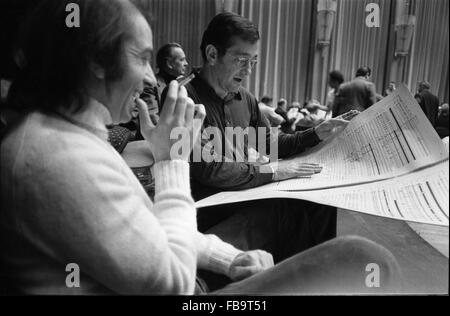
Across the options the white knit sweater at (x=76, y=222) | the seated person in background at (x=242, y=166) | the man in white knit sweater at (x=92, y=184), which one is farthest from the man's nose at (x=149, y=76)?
the seated person in background at (x=242, y=166)

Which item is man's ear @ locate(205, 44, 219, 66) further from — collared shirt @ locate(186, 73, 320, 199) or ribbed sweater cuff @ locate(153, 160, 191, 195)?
ribbed sweater cuff @ locate(153, 160, 191, 195)

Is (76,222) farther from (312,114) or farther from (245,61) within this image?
(312,114)

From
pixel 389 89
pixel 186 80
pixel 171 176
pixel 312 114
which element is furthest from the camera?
pixel 312 114

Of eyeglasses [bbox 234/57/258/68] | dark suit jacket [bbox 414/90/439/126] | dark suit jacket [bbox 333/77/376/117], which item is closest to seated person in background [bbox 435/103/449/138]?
dark suit jacket [bbox 414/90/439/126]

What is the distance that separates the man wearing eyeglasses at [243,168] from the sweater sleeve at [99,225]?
199 millimetres

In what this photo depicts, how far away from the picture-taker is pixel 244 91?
1283 mm

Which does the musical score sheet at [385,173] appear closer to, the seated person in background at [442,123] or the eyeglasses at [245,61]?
the seated person in background at [442,123]

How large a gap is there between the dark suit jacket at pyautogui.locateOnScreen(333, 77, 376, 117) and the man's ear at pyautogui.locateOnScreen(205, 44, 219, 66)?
36cm

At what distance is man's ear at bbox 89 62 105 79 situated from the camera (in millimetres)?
524

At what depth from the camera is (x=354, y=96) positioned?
1.02 metres

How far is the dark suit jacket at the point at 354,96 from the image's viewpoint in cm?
91

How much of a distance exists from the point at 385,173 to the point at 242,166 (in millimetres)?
355

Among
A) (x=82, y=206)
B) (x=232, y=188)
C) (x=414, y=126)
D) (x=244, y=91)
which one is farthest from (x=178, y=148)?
(x=244, y=91)

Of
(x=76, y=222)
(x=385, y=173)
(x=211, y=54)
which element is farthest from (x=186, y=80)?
(x=76, y=222)
